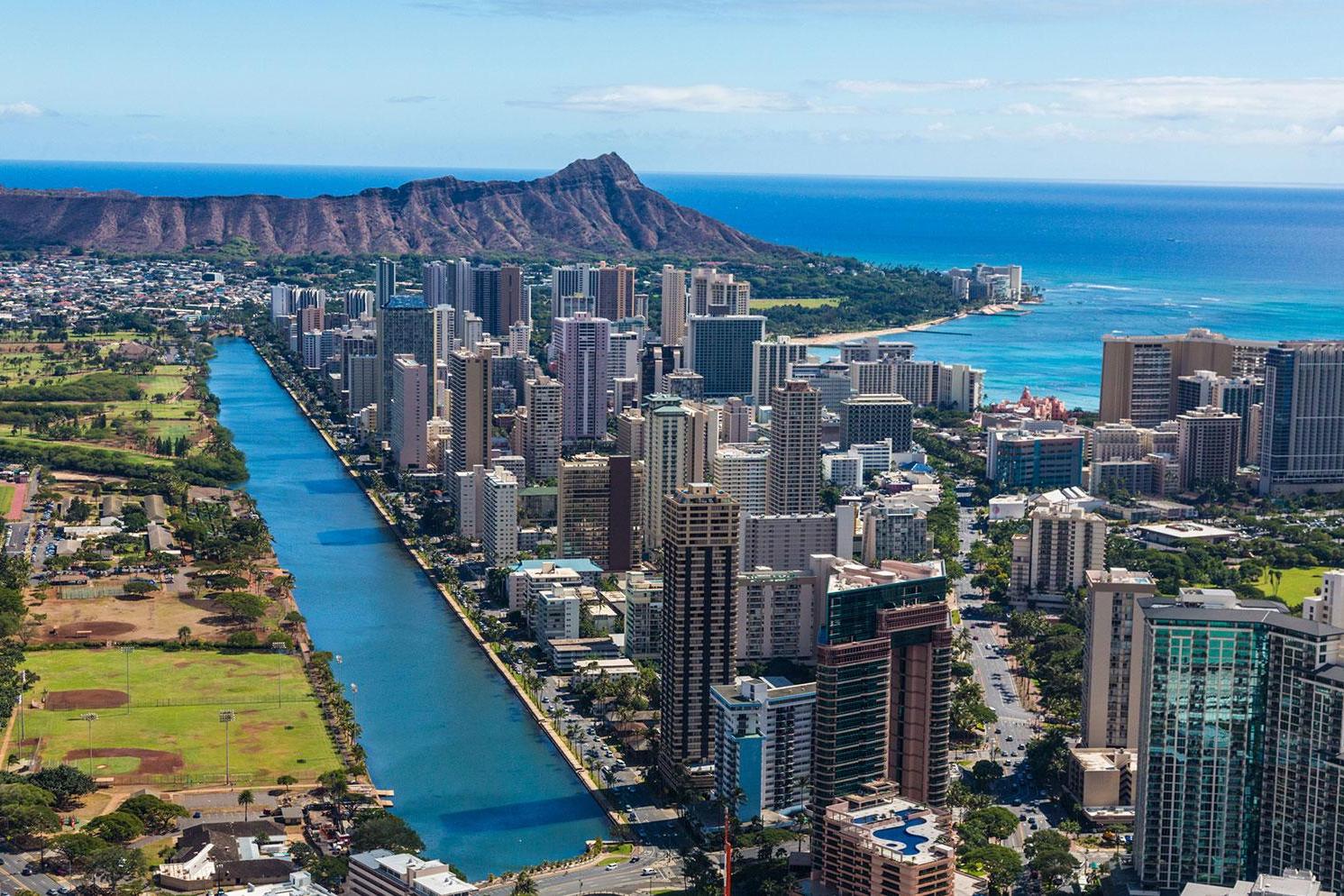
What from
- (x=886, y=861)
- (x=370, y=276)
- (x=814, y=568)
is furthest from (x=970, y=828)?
(x=370, y=276)

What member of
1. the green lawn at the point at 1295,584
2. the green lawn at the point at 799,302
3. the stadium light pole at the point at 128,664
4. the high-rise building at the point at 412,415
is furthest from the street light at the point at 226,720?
the green lawn at the point at 799,302

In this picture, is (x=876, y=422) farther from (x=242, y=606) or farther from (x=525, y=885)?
(x=525, y=885)

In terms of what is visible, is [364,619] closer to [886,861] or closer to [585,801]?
[585,801]

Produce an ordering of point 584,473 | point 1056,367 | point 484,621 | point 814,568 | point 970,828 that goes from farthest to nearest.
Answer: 1. point 1056,367
2. point 584,473
3. point 484,621
4. point 814,568
5. point 970,828

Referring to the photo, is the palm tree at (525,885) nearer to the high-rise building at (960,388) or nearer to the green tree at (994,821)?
the green tree at (994,821)

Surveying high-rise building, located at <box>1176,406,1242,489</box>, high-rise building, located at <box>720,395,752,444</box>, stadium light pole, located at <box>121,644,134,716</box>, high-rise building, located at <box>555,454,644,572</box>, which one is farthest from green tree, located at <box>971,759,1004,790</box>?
high-rise building, located at <box>720,395,752,444</box>

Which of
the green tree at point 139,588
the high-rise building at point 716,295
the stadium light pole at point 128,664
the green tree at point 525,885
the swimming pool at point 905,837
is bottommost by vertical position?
the green tree at point 525,885
